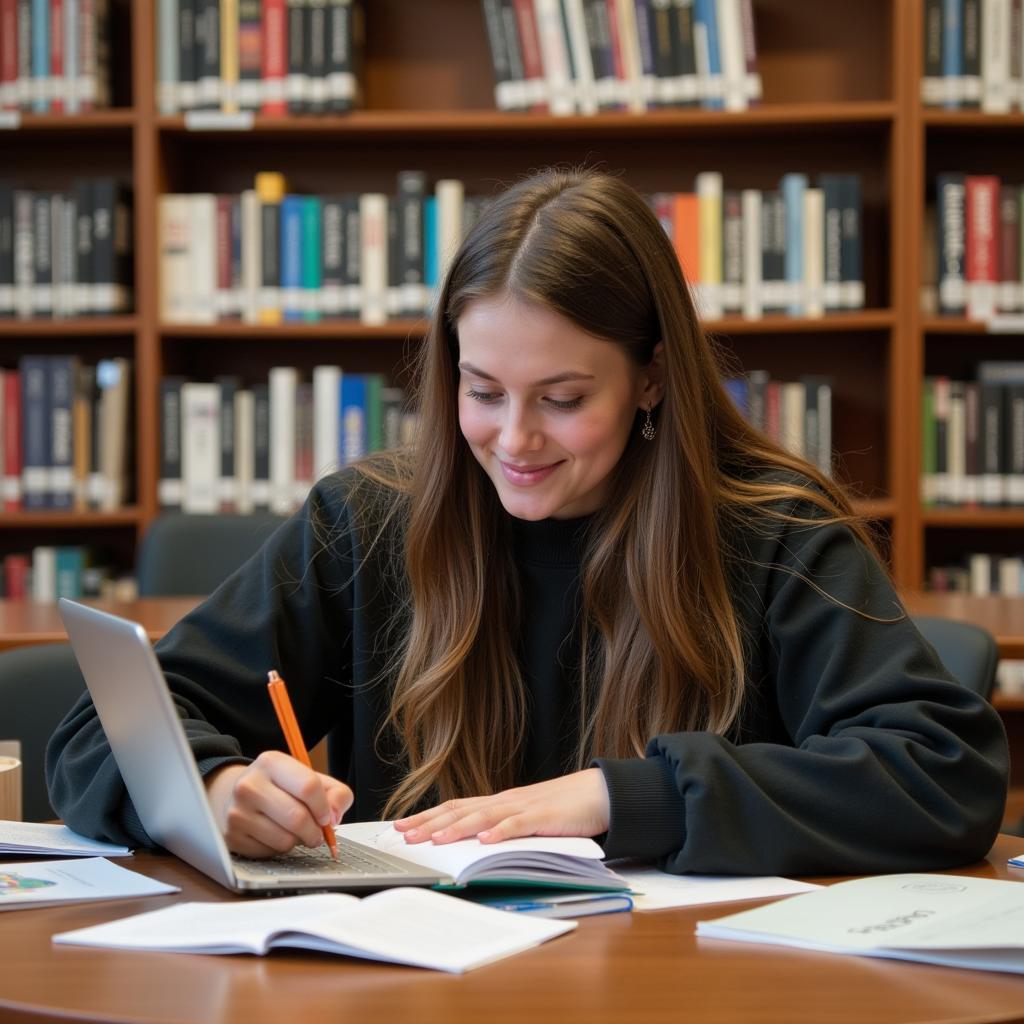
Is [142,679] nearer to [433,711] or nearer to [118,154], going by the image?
[433,711]

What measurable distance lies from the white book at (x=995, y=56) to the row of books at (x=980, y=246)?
17cm

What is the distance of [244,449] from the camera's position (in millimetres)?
3637

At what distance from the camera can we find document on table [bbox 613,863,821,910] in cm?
106

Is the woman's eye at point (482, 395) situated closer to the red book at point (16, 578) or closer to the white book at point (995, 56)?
the white book at point (995, 56)

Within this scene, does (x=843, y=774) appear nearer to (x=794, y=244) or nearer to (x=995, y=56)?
(x=794, y=244)

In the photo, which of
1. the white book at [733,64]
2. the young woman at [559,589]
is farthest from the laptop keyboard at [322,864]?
the white book at [733,64]

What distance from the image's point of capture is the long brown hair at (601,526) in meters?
1.46

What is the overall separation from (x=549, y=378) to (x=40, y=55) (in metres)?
2.66

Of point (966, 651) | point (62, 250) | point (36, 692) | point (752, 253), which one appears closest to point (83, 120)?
point (62, 250)

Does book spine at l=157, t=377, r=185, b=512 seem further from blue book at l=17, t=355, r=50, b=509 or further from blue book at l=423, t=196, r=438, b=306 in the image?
blue book at l=423, t=196, r=438, b=306

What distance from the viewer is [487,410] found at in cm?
146

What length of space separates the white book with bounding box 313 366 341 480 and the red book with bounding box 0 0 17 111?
0.98 meters

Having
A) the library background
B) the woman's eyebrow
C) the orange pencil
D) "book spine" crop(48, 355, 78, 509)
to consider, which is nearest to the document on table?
the orange pencil

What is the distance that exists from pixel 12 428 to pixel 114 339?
376mm
